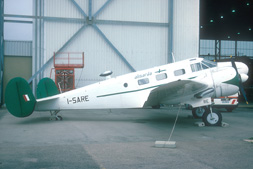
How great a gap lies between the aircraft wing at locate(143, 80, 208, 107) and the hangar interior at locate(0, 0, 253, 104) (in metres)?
10.2

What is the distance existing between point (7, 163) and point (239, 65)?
11078 mm

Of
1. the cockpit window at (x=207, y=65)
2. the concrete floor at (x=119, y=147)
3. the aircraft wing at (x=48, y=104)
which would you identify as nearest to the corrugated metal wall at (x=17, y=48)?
the aircraft wing at (x=48, y=104)

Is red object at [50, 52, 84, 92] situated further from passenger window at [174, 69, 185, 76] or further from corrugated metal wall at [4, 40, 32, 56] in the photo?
passenger window at [174, 69, 185, 76]

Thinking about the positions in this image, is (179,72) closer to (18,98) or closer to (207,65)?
(207,65)

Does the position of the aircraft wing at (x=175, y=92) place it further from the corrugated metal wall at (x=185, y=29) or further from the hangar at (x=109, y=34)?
the corrugated metal wall at (x=185, y=29)

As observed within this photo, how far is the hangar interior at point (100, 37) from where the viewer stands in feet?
71.7

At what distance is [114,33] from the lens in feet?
75.5

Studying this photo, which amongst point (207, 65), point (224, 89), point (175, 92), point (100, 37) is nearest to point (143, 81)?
point (175, 92)

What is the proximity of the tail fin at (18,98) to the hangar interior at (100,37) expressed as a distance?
9.16 m

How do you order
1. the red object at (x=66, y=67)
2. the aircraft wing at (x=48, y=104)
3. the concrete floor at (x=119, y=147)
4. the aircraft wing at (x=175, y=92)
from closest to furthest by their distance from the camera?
the concrete floor at (x=119, y=147) → the aircraft wing at (x=175, y=92) → the aircraft wing at (x=48, y=104) → the red object at (x=66, y=67)

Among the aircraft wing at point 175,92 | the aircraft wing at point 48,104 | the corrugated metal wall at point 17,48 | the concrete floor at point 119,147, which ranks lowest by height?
the concrete floor at point 119,147

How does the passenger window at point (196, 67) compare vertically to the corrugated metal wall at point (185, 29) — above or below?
below

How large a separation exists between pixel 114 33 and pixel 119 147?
53.1 feet

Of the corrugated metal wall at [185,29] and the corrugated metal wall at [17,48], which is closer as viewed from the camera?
the corrugated metal wall at [185,29]
